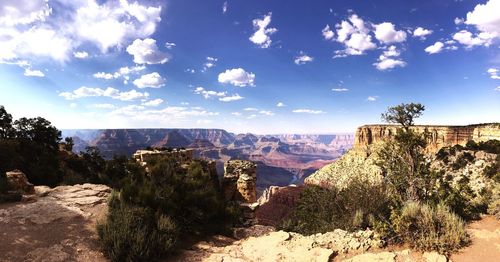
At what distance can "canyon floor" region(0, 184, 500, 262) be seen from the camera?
7.77m

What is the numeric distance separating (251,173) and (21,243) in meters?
25.0

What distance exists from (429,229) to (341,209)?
4.05 meters

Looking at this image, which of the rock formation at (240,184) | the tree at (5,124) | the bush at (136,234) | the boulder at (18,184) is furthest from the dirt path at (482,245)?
the tree at (5,124)

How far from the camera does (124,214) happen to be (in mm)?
9375

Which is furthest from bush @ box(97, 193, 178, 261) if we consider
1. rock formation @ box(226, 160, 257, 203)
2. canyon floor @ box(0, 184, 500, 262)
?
rock formation @ box(226, 160, 257, 203)

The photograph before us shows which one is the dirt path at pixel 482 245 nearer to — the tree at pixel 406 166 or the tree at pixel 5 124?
the tree at pixel 406 166

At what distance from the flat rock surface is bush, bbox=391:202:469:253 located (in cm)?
792

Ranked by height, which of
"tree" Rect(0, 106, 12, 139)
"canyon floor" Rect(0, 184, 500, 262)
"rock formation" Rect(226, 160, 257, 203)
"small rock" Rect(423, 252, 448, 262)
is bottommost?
"rock formation" Rect(226, 160, 257, 203)

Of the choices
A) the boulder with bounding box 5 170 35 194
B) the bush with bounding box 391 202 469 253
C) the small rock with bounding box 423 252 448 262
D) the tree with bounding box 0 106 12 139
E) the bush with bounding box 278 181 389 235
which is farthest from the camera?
the tree with bounding box 0 106 12 139

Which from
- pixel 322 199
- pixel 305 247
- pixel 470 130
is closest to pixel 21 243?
pixel 305 247

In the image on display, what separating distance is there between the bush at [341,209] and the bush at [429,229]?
3.95 ft

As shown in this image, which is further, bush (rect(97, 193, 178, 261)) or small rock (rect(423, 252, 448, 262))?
bush (rect(97, 193, 178, 261))

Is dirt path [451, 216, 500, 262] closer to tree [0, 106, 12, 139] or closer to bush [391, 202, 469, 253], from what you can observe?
bush [391, 202, 469, 253]

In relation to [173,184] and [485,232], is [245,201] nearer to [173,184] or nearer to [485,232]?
[173,184]
